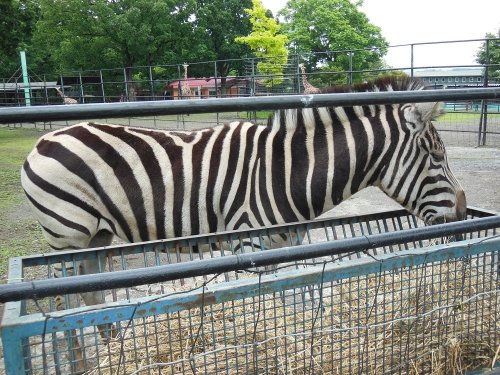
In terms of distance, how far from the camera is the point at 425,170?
9.68 feet

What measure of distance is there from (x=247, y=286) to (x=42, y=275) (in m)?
3.27

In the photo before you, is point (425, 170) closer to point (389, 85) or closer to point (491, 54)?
point (389, 85)

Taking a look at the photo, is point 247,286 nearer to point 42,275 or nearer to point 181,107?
point 181,107

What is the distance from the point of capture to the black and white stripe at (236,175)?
295cm

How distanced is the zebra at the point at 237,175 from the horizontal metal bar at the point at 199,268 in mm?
1565

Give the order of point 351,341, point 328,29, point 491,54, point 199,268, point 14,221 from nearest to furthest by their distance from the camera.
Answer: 1. point 199,268
2. point 351,341
3. point 14,221
4. point 491,54
5. point 328,29

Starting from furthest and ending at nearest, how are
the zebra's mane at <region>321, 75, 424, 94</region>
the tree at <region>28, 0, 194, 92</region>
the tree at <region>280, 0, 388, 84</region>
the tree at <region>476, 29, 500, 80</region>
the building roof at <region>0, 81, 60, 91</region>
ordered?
the tree at <region>280, 0, 388, 84</region>, the tree at <region>28, 0, 194, 92</region>, the building roof at <region>0, 81, 60, 91</region>, the tree at <region>476, 29, 500, 80</region>, the zebra's mane at <region>321, 75, 424, 94</region>

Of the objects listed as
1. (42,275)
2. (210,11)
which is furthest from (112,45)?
(42,275)

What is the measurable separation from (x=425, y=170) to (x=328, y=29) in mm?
42048

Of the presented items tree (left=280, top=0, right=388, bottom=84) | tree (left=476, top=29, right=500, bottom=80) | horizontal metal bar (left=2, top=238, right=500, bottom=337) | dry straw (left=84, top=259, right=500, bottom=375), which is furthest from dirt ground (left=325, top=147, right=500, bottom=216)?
tree (left=280, top=0, right=388, bottom=84)

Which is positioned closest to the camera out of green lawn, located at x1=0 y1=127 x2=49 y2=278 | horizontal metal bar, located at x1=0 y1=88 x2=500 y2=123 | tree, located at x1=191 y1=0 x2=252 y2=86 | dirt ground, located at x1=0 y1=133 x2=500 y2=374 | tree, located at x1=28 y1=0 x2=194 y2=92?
horizontal metal bar, located at x1=0 y1=88 x2=500 y2=123

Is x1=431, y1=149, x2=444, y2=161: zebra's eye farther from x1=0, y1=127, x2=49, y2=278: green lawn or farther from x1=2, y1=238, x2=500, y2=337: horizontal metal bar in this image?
x1=0, y1=127, x2=49, y2=278: green lawn

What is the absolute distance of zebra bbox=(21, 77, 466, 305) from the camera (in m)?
2.94

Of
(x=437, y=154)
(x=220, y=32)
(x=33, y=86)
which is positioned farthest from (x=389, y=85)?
(x=220, y=32)
